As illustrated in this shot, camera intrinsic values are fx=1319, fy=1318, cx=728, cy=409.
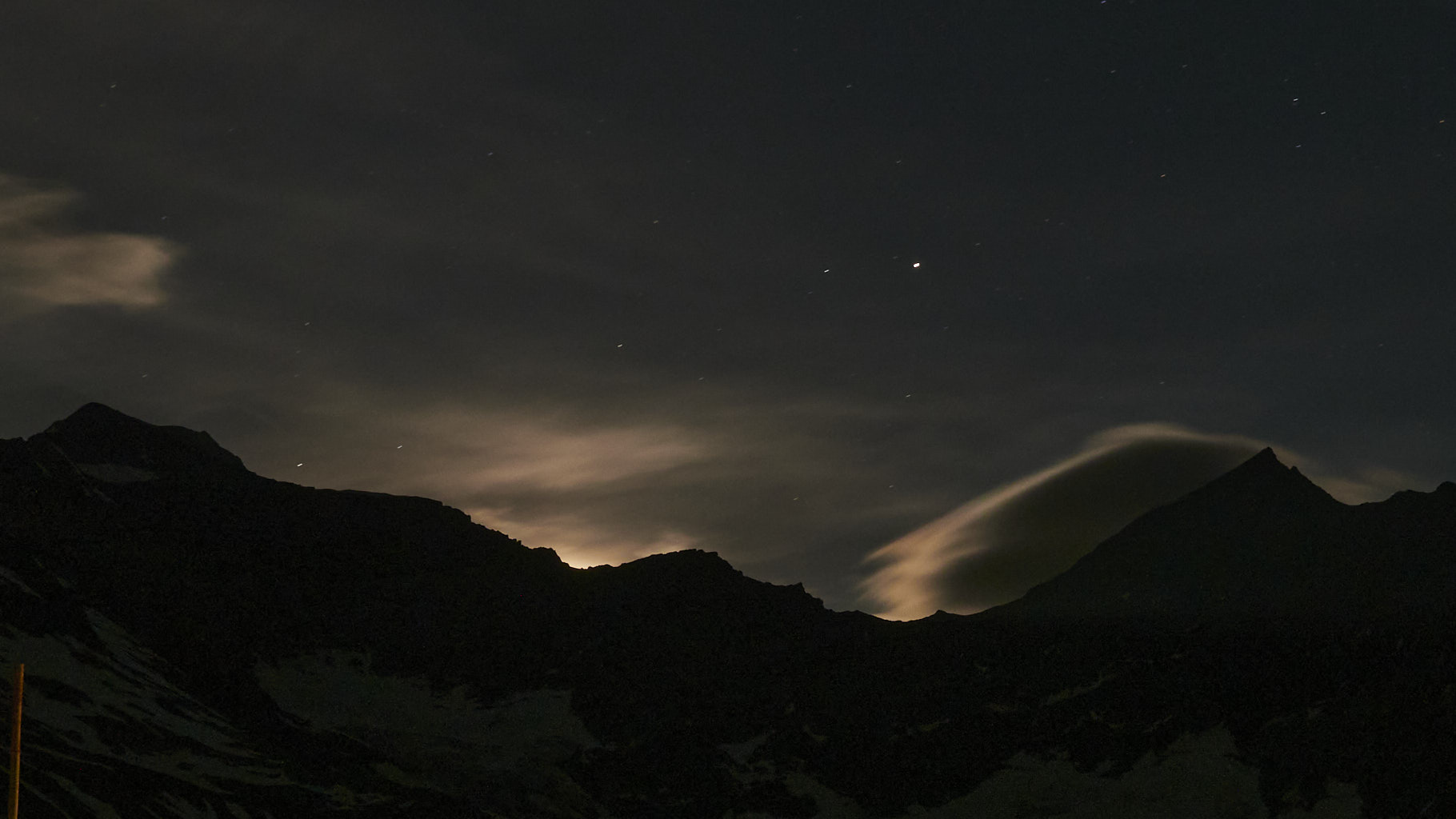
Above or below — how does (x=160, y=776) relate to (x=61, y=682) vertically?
below

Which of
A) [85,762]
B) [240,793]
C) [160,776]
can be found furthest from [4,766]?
[240,793]

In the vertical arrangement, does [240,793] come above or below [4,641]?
below

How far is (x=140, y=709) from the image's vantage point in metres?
198

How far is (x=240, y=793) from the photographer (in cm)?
17275

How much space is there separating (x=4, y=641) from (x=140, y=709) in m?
22.3

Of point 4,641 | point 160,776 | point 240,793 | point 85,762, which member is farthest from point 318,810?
point 4,641

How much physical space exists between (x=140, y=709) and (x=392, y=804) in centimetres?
4058

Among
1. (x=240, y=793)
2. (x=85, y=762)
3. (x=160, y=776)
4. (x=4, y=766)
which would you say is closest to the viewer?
(x=4, y=766)

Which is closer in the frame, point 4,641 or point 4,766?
point 4,766

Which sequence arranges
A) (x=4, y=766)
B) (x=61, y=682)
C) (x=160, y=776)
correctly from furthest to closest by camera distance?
(x=61, y=682)
(x=160, y=776)
(x=4, y=766)

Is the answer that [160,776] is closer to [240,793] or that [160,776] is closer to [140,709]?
[240,793]

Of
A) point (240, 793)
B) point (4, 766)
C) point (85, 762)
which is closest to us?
point (4, 766)

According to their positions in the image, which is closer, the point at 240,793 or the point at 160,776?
the point at 160,776

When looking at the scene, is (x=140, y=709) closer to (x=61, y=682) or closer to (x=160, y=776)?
(x=61, y=682)
